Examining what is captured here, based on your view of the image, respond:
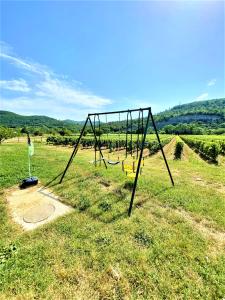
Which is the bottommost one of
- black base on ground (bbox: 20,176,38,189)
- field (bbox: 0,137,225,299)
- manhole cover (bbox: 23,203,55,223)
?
field (bbox: 0,137,225,299)

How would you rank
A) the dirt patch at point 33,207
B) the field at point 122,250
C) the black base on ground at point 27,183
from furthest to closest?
the black base on ground at point 27,183
the dirt patch at point 33,207
the field at point 122,250

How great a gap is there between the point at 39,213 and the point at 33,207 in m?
0.51

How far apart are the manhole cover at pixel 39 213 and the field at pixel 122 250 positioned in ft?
1.27

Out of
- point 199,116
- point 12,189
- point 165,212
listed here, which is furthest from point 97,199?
point 199,116

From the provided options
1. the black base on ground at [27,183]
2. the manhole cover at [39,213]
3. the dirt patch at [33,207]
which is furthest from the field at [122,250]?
the black base on ground at [27,183]

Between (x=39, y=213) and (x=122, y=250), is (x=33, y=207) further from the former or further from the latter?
(x=122, y=250)

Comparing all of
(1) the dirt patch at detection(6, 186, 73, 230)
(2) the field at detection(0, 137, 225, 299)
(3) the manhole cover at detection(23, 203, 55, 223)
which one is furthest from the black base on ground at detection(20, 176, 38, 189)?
(3) the manhole cover at detection(23, 203, 55, 223)

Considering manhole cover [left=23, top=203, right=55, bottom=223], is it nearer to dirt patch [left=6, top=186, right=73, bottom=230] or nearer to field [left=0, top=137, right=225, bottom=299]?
dirt patch [left=6, top=186, right=73, bottom=230]

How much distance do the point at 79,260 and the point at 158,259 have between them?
57.5 inches

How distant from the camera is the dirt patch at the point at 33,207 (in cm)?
465

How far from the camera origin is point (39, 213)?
501 cm

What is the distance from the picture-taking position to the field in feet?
8.98

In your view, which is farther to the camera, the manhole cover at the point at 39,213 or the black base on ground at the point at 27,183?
the black base on ground at the point at 27,183

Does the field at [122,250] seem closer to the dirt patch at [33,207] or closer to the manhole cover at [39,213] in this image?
the dirt patch at [33,207]
